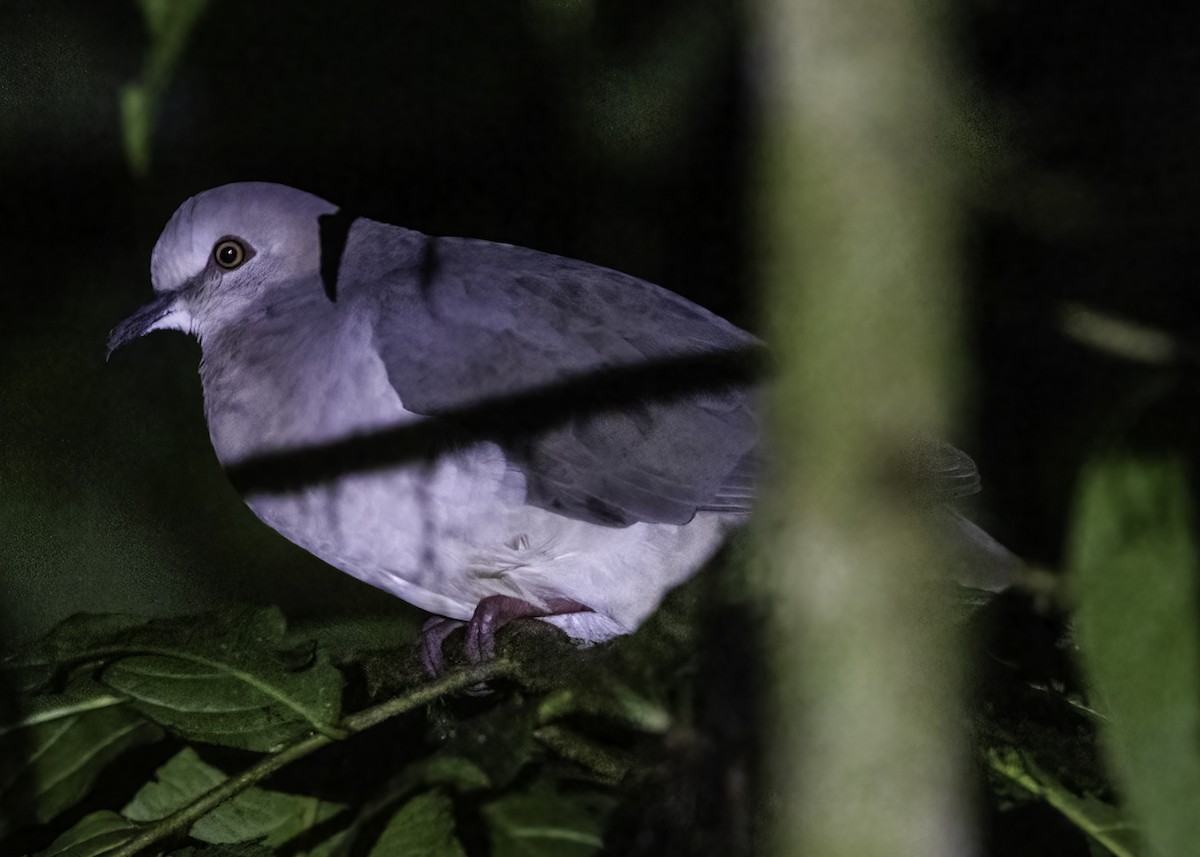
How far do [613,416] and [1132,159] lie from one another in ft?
0.82

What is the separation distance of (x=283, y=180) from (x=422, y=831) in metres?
0.51

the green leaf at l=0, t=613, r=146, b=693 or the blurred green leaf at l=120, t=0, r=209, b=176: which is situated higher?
the blurred green leaf at l=120, t=0, r=209, b=176

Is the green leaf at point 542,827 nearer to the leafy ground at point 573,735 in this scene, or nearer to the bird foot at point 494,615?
the leafy ground at point 573,735

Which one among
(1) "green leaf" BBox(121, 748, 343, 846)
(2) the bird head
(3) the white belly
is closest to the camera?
(1) "green leaf" BBox(121, 748, 343, 846)

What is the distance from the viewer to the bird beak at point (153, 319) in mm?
591

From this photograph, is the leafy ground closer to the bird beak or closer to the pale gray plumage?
the pale gray plumage

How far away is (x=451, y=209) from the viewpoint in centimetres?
72

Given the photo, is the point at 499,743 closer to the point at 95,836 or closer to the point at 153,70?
the point at 95,836

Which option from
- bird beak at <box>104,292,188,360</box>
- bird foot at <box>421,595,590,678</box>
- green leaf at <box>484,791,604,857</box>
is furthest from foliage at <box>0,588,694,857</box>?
bird beak at <box>104,292,188,360</box>

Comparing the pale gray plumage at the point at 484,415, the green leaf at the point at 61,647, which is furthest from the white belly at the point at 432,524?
the green leaf at the point at 61,647

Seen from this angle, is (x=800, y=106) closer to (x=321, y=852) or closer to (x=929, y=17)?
(x=929, y=17)

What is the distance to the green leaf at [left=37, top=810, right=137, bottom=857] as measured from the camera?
0.33 meters

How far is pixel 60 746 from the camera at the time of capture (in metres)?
0.38

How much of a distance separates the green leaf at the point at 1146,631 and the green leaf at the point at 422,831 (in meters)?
0.18
